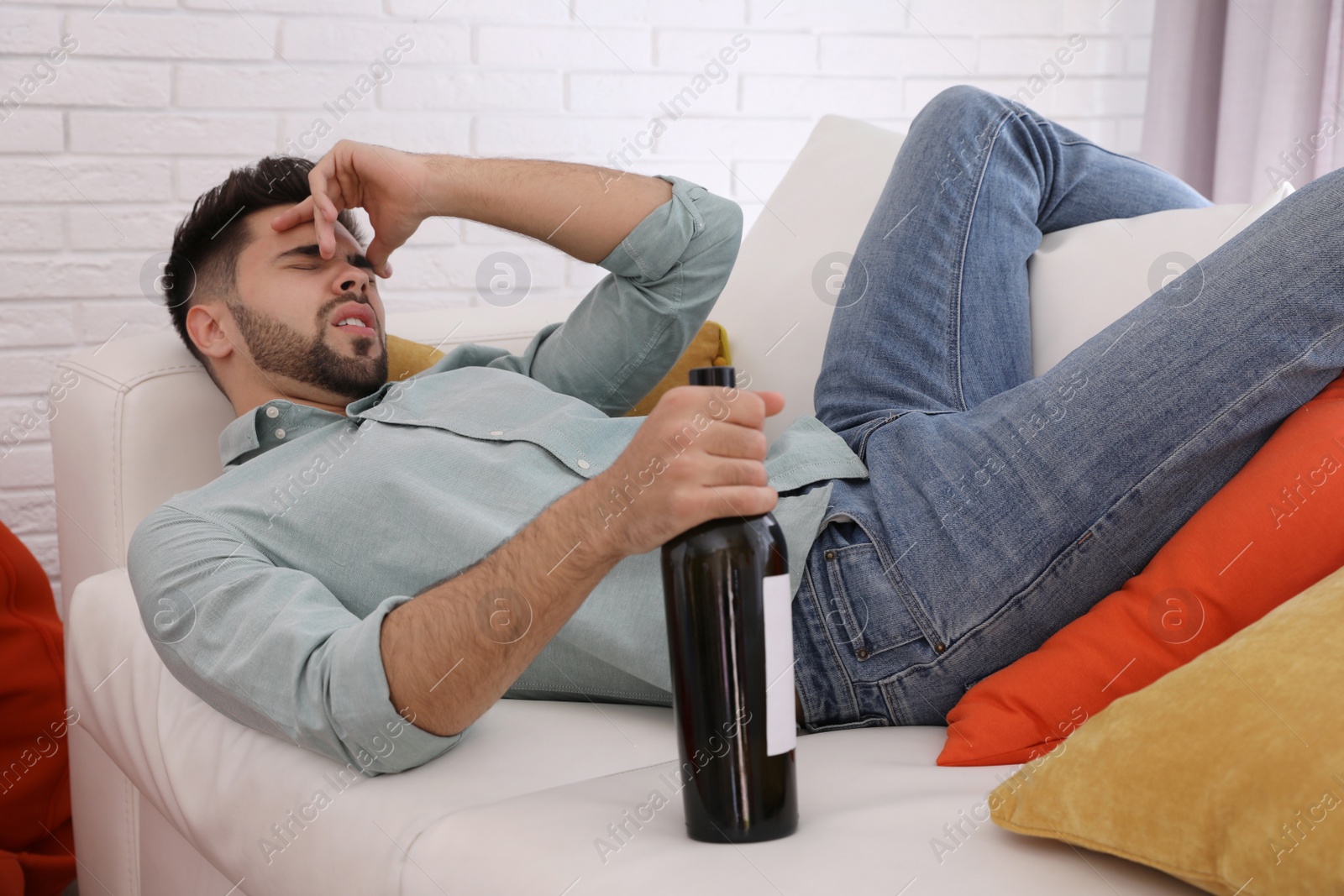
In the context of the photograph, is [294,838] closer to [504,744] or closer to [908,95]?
[504,744]

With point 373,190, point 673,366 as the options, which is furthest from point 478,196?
point 673,366

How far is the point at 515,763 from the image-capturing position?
3.01 feet

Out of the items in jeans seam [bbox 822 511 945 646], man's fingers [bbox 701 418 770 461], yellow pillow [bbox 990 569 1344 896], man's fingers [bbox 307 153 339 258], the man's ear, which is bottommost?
jeans seam [bbox 822 511 945 646]

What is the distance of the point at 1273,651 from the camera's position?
66cm

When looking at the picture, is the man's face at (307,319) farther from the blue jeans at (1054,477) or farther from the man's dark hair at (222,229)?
the blue jeans at (1054,477)

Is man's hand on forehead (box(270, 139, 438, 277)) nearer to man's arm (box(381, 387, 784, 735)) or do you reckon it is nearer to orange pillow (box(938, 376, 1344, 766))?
man's arm (box(381, 387, 784, 735))

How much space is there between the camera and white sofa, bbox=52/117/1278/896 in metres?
0.70

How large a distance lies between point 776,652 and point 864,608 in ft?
1.26

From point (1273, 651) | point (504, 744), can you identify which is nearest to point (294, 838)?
point (504, 744)

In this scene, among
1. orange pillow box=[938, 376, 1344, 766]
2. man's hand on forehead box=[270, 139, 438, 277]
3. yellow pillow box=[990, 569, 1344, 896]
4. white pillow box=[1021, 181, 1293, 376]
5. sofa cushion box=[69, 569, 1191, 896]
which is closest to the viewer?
yellow pillow box=[990, 569, 1344, 896]

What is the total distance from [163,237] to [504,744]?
1.57m

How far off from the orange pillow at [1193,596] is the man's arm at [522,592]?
338 mm

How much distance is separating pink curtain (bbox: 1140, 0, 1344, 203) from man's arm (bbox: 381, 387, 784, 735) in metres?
2.05

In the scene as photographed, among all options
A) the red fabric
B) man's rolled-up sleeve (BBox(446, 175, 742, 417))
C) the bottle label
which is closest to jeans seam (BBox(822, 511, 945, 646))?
the bottle label
